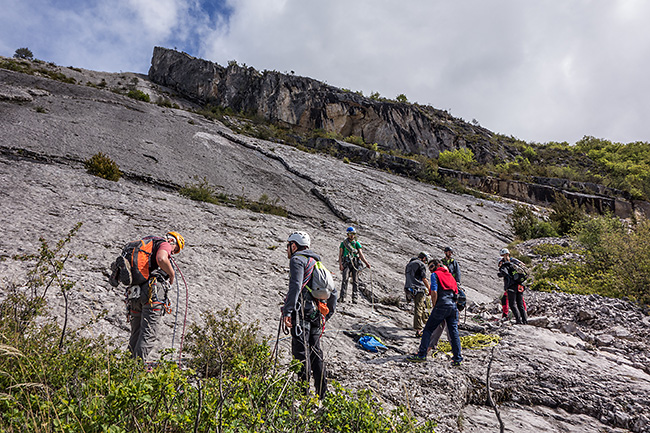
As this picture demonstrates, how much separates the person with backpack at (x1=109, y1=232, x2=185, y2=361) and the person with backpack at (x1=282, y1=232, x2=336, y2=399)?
59.9 inches

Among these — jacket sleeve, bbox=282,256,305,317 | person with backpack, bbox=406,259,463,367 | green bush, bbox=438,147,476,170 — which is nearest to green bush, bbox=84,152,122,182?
jacket sleeve, bbox=282,256,305,317

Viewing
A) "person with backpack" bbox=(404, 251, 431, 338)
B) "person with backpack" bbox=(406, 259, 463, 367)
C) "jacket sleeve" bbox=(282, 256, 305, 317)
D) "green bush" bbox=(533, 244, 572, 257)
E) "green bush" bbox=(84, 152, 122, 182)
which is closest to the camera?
"jacket sleeve" bbox=(282, 256, 305, 317)

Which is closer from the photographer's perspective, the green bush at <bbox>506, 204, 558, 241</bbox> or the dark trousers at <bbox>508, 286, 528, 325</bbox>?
the dark trousers at <bbox>508, 286, 528, 325</bbox>

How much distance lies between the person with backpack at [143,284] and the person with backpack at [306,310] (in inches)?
59.9

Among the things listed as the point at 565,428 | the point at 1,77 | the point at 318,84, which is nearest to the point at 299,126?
the point at 318,84

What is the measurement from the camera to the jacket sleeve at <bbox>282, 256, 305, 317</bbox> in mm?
3453

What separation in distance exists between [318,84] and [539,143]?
1714 inches

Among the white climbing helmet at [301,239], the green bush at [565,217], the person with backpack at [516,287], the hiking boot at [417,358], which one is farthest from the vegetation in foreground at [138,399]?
the green bush at [565,217]

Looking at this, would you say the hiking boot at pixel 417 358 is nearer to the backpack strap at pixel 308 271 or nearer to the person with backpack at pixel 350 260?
the backpack strap at pixel 308 271

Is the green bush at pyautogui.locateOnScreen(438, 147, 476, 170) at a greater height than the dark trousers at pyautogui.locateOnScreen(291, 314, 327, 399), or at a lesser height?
greater

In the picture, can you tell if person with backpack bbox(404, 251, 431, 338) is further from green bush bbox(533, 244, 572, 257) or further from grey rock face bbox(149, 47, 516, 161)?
grey rock face bbox(149, 47, 516, 161)

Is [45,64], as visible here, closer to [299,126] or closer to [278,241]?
[299,126]

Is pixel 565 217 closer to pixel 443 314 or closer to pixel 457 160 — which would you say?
pixel 457 160

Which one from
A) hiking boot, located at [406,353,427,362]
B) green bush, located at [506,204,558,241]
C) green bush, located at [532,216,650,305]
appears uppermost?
green bush, located at [506,204,558,241]
